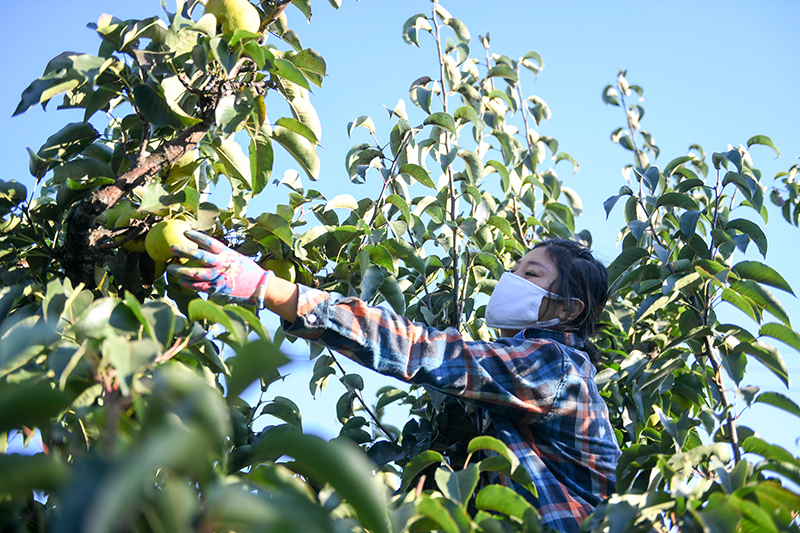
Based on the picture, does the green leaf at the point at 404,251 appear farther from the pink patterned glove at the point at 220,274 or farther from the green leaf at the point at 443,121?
the pink patterned glove at the point at 220,274

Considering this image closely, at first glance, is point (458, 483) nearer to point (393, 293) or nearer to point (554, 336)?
point (393, 293)

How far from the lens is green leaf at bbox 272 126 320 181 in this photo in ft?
5.17

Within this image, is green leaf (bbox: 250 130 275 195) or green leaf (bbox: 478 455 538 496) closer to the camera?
green leaf (bbox: 478 455 538 496)

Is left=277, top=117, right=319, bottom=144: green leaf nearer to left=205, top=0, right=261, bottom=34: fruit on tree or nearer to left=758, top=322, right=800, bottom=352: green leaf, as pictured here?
left=205, top=0, right=261, bottom=34: fruit on tree

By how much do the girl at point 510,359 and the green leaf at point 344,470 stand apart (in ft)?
2.17

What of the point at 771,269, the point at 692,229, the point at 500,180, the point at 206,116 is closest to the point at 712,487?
the point at 771,269

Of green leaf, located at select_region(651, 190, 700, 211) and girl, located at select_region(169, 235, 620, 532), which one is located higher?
green leaf, located at select_region(651, 190, 700, 211)

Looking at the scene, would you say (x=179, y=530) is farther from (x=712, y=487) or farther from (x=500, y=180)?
(x=500, y=180)

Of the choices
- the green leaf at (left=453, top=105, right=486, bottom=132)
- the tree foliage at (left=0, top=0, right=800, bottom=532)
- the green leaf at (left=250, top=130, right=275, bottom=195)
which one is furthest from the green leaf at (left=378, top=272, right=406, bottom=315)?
the green leaf at (left=453, top=105, right=486, bottom=132)

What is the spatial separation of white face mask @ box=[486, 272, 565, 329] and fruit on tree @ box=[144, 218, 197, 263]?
87 centimetres

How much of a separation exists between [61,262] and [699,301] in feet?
4.81

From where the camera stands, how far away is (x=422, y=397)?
83.3 inches

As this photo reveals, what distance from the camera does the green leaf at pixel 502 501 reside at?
0.93 m

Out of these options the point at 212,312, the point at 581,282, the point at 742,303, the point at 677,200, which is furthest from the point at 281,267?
the point at 677,200
